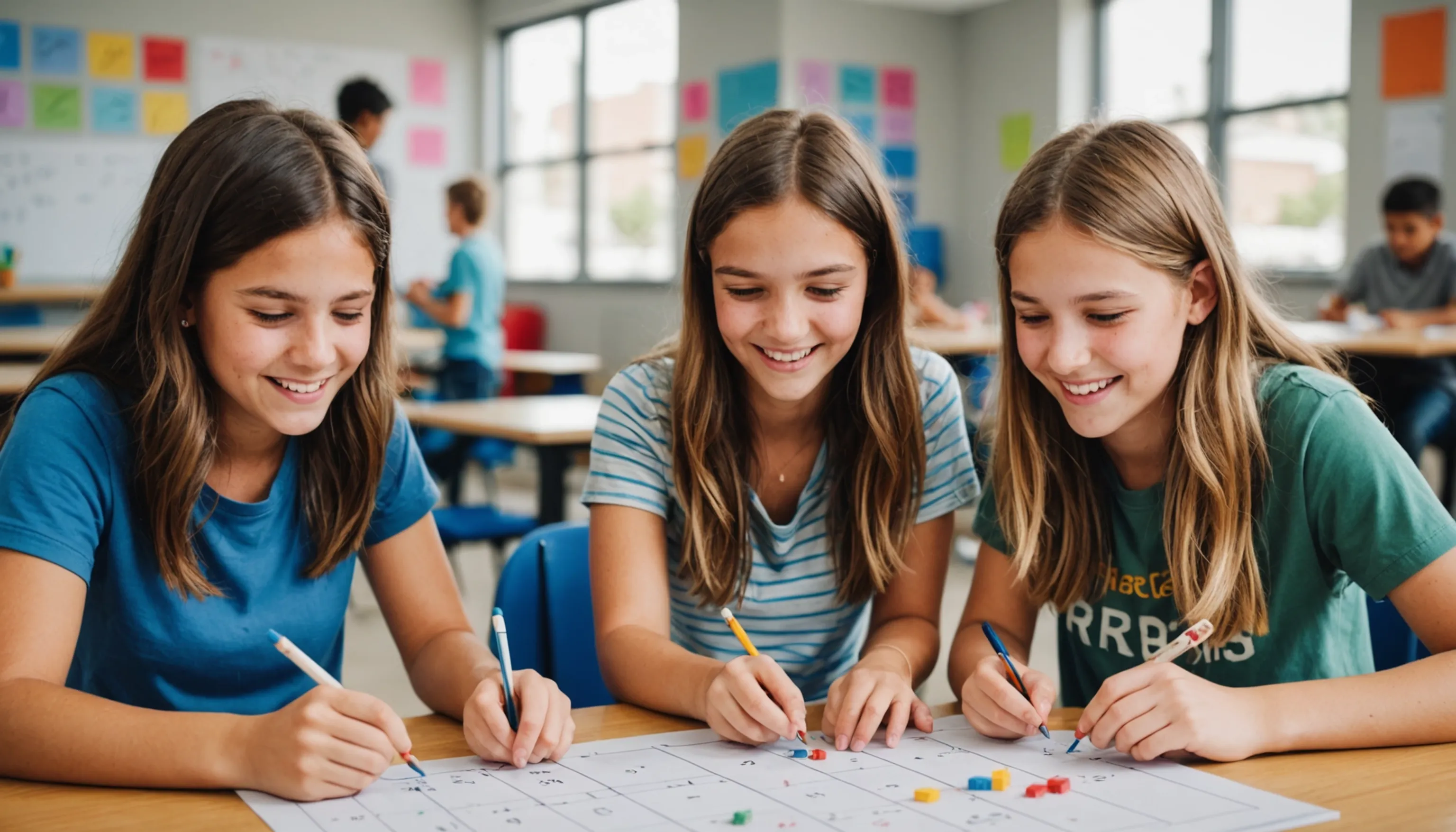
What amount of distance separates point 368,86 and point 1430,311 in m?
3.77

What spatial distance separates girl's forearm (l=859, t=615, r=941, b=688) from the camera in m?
1.22

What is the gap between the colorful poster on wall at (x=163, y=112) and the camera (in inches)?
273

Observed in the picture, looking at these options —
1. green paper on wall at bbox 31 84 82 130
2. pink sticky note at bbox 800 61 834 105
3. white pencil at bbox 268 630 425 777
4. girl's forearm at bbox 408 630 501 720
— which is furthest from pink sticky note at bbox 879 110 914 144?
white pencil at bbox 268 630 425 777

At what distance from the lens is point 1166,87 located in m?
6.00

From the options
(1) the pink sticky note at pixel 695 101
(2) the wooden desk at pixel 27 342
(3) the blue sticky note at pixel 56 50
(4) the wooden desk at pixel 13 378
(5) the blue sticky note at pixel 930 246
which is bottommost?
(4) the wooden desk at pixel 13 378

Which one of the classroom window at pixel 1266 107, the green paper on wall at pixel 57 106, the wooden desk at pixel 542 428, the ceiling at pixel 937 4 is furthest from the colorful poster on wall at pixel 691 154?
the wooden desk at pixel 542 428

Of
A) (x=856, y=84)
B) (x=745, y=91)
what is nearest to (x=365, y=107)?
(x=745, y=91)

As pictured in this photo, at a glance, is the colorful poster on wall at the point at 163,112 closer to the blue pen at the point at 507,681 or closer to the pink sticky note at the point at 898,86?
the pink sticky note at the point at 898,86

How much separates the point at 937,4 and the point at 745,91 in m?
1.12

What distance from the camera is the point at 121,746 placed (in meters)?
0.89

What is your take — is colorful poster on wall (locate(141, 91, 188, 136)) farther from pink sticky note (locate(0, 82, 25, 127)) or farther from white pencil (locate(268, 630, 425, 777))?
white pencil (locate(268, 630, 425, 777))

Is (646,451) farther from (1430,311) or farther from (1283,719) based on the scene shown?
(1430,311)

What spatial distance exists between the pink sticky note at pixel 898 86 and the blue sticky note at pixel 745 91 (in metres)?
0.67

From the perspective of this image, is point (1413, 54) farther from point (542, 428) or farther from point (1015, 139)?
point (542, 428)
